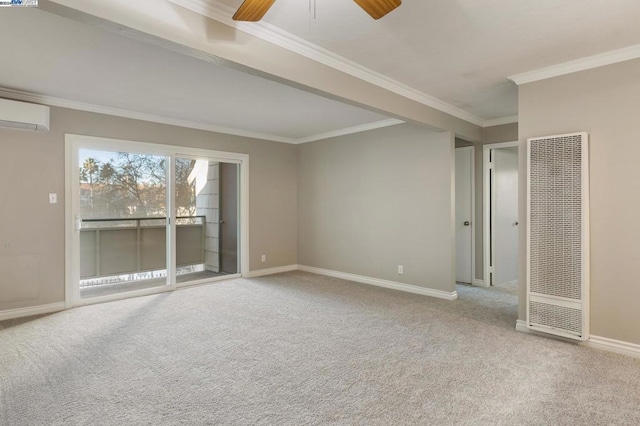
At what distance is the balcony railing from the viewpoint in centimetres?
451

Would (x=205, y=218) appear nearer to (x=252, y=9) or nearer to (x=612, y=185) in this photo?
(x=252, y=9)

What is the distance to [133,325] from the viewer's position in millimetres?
3543

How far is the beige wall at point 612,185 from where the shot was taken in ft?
9.30

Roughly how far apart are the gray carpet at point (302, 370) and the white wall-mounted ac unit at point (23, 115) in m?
2.09

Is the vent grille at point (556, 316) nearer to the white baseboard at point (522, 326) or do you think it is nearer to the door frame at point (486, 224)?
the white baseboard at point (522, 326)

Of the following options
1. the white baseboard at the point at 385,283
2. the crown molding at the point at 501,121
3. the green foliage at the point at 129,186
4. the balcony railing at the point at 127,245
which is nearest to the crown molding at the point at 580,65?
the crown molding at the point at 501,121

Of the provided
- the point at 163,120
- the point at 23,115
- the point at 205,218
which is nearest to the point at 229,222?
the point at 205,218

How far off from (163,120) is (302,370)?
13.1ft

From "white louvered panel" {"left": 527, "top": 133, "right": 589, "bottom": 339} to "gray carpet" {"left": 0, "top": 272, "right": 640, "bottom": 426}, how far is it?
26cm

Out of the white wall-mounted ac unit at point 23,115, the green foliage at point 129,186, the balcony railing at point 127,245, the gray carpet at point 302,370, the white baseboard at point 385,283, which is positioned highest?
the white wall-mounted ac unit at point 23,115

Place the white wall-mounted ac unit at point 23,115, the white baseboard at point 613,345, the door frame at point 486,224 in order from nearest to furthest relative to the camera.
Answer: the white baseboard at point 613,345 → the white wall-mounted ac unit at point 23,115 → the door frame at point 486,224

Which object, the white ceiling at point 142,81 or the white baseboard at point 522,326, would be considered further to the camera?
the white baseboard at point 522,326

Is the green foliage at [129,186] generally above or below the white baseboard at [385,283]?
above

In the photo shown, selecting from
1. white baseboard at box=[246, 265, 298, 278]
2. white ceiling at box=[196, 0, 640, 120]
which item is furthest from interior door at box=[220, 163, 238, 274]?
white ceiling at box=[196, 0, 640, 120]
